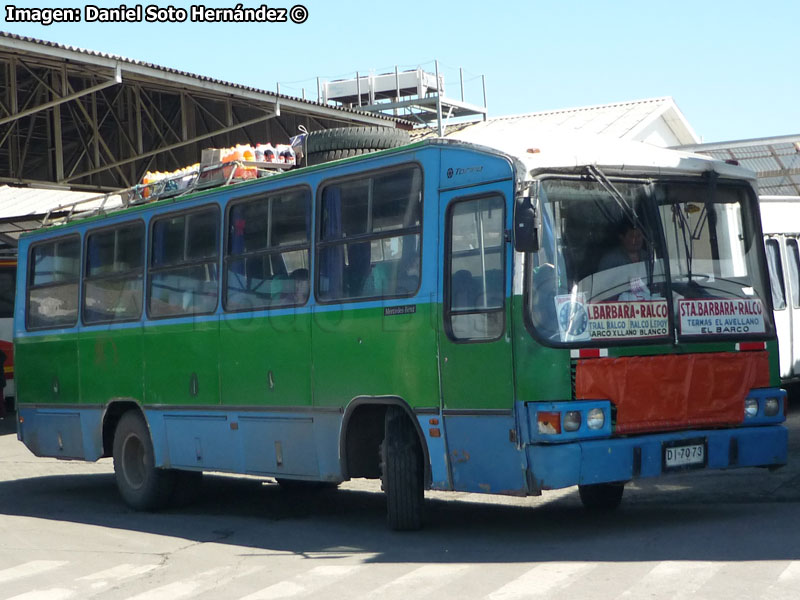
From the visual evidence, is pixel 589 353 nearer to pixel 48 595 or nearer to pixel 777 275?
pixel 48 595

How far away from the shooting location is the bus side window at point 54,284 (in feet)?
43.4

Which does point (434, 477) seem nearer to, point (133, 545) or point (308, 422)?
point (308, 422)

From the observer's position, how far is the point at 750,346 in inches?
356

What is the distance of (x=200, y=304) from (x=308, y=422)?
1990mm

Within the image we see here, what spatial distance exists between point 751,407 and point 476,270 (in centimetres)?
235

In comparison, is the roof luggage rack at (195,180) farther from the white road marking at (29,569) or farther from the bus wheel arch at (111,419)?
the white road marking at (29,569)

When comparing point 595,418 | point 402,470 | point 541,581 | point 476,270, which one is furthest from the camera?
point 402,470

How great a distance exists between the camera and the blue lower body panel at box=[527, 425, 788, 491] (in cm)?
805

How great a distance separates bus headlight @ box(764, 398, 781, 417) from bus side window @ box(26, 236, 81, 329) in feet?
24.6

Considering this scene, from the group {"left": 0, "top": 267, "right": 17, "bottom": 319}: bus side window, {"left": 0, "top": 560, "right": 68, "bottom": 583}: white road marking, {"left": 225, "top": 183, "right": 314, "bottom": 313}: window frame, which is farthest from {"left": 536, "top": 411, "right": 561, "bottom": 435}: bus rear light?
{"left": 0, "top": 267, "right": 17, "bottom": 319}: bus side window

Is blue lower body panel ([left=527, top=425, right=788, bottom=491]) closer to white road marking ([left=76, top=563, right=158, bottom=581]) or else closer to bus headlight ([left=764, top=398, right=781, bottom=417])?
bus headlight ([left=764, top=398, right=781, bottom=417])

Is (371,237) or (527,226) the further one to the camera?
(371,237)

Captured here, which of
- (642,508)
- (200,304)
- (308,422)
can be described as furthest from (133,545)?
(642,508)

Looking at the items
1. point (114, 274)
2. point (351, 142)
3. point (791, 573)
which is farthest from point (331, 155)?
point (791, 573)
